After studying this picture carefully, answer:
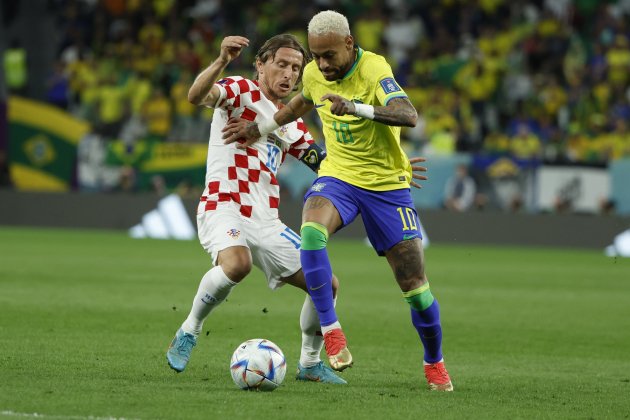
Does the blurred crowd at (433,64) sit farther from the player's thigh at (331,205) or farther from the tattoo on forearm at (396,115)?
the tattoo on forearm at (396,115)

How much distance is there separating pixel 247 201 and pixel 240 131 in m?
0.45

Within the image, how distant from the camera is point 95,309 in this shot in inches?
460

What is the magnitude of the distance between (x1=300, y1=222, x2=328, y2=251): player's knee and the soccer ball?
0.66m

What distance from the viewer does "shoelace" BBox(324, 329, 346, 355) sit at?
22.8 feet

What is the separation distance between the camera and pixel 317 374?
25.8 feet

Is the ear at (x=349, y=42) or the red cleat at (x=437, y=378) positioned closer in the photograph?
the ear at (x=349, y=42)

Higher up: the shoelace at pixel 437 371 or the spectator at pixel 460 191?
the shoelace at pixel 437 371

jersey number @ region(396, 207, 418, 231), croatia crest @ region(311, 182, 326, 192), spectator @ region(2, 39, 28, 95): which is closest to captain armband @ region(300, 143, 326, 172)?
croatia crest @ region(311, 182, 326, 192)

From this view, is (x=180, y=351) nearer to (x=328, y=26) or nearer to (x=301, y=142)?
(x=301, y=142)

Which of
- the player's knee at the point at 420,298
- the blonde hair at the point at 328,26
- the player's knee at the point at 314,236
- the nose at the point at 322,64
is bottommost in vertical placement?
the player's knee at the point at 420,298

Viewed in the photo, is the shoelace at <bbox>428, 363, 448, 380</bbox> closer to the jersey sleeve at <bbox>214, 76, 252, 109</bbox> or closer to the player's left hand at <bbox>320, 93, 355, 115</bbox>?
the player's left hand at <bbox>320, 93, 355, 115</bbox>

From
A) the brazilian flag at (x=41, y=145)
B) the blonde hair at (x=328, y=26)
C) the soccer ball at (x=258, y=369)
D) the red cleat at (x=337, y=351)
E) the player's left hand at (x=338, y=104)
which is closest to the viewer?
the player's left hand at (x=338, y=104)

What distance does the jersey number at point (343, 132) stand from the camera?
24.6 feet

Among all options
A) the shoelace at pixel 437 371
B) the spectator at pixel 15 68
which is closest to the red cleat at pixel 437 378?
the shoelace at pixel 437 371
